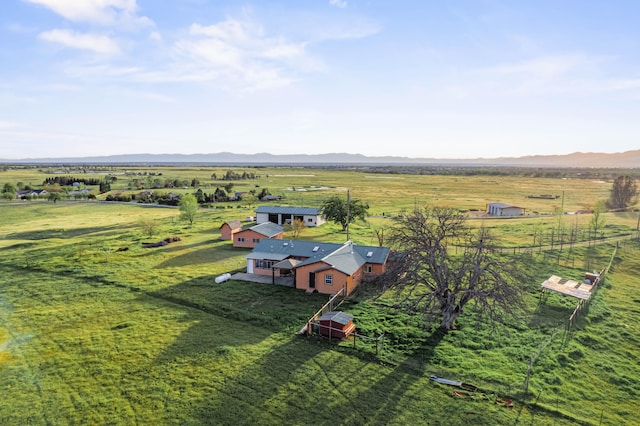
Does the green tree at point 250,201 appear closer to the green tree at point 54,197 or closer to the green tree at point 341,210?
the green tree at point 341,210

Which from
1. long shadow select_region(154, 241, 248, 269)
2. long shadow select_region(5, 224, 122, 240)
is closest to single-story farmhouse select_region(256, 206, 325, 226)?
long shadow select_region(154, 241, 248, 269)

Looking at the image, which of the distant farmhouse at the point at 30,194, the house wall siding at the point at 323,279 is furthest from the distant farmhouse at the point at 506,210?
the distant farmhouse at the point at 30,194

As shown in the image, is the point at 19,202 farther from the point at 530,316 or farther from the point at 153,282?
the point at 530,316

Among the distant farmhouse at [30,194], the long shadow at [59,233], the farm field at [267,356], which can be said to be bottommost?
the long shadow at [59,233]

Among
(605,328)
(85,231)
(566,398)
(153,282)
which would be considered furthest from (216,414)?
(85,231)

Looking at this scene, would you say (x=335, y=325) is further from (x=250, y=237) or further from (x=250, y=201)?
(x=250, y=201)

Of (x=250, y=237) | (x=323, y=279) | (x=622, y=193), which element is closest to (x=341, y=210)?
(x=250, y=237)
